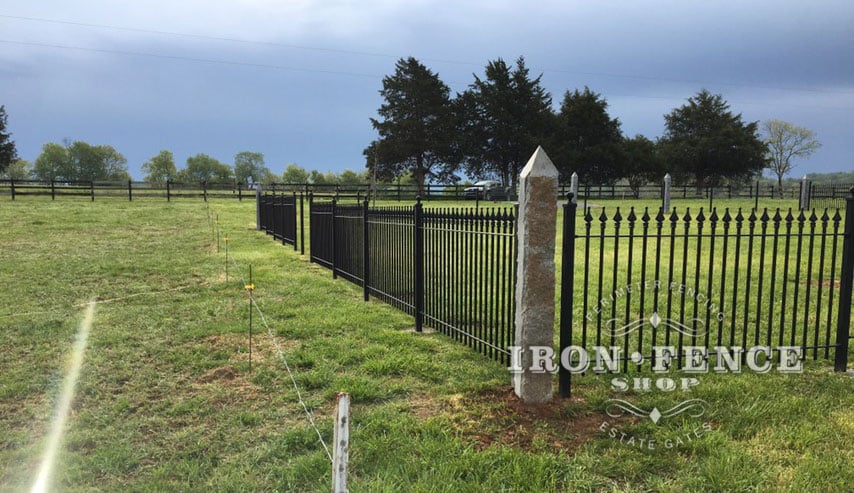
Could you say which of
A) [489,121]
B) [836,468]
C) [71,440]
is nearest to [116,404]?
[71,440]

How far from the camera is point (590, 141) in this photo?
57.8 m

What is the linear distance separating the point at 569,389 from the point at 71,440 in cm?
359

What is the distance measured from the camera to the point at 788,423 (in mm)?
3865

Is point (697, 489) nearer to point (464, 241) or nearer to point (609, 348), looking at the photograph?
point (609, 348)

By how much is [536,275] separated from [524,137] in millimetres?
53828

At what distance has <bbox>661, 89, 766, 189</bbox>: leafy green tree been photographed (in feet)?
182

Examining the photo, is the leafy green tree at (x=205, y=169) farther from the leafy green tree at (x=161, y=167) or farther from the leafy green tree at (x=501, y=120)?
the leafy green tree at (x=501, y=120)

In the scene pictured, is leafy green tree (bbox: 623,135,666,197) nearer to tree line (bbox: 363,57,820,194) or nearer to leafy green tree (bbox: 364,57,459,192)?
tree line (bbox: 363,57,820,194)

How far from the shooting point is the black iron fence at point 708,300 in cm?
450

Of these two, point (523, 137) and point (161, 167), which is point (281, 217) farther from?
point (161, 167)

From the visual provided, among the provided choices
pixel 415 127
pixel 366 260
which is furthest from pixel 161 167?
pixel 366 260

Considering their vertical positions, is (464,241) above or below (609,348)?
above

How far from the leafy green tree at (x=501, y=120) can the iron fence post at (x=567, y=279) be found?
5264 cm

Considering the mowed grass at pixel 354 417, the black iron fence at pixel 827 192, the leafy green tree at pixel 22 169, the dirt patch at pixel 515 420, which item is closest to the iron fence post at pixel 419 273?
the mowed grass at pixel 354 417
